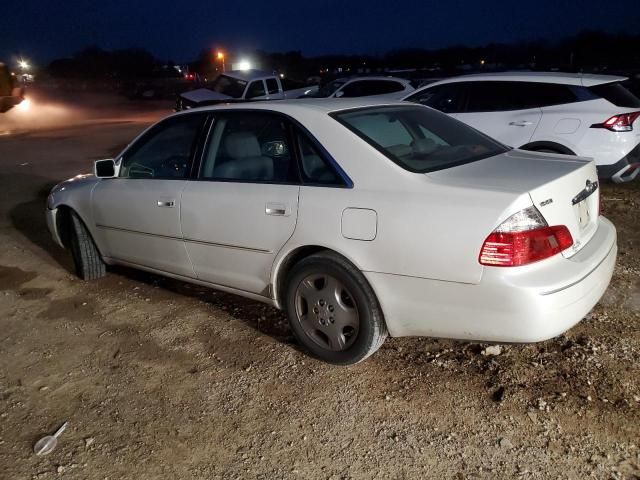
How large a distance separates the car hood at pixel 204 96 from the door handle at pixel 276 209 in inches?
552

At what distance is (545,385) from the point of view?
2967 millimetres

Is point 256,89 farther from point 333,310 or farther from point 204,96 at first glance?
point 333,310

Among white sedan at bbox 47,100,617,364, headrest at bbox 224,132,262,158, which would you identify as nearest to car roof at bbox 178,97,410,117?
white sedan at bbox 47,100,617,364

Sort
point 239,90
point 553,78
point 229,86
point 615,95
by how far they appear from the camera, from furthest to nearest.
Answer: point 229,86 < point 239,90 < point 553,78 < point 615,95

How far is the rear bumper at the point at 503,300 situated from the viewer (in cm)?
257

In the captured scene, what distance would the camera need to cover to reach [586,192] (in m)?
3.02

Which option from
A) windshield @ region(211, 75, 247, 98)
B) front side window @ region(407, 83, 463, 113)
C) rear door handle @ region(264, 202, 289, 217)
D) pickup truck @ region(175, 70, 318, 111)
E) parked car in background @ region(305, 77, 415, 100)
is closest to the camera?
rear door handle @ region(264, 202, 289, 217)

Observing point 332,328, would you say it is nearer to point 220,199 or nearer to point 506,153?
point 220,199

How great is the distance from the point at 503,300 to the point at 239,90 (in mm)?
15563

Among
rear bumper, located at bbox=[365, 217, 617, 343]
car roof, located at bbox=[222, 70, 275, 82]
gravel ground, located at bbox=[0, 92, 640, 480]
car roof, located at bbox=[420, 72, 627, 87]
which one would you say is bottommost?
gravel ground, located at bbox=[0, 92, 640, 480]

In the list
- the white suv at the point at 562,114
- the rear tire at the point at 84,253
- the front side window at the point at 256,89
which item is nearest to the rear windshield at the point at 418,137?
the rear tire at the point at 84,253

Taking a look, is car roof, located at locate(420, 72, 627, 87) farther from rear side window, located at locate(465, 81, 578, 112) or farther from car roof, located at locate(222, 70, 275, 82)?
car roof, located at locate(222, 70, 275, 82)

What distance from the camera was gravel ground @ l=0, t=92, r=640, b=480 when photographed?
8.28 ft

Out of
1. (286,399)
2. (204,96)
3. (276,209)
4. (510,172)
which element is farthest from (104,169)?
(204,96)
